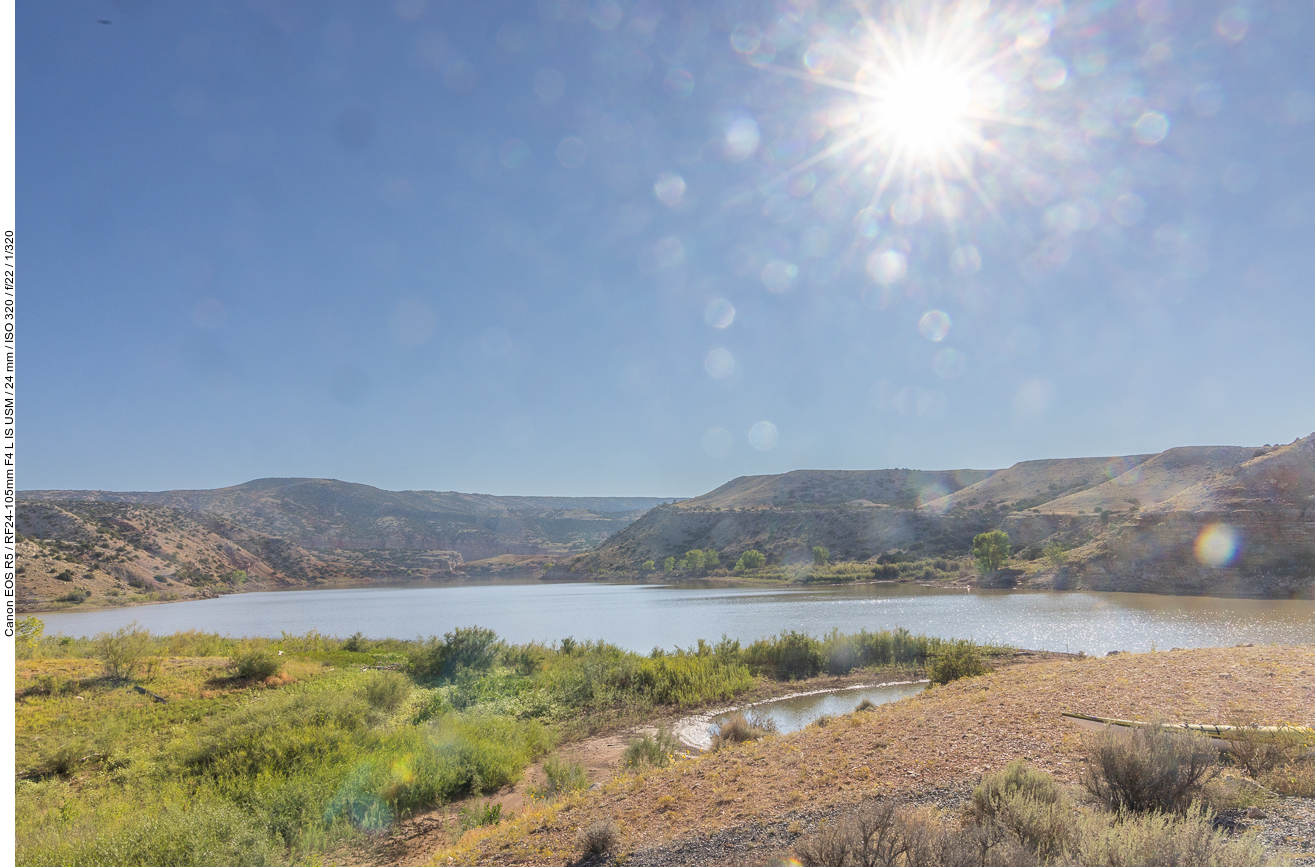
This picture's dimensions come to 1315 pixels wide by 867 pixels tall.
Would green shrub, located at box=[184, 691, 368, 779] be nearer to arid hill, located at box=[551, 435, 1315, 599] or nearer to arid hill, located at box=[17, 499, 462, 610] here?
arid hill, located at box=[551, 435, 1315, 599]

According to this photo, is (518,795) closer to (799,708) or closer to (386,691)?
(386,691)

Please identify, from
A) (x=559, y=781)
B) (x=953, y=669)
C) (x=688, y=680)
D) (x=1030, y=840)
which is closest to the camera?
(x=1030, y=840)

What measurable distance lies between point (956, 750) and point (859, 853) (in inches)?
181

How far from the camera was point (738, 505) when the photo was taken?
134375 mm

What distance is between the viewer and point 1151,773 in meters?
4.95

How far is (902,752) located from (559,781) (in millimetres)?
5615

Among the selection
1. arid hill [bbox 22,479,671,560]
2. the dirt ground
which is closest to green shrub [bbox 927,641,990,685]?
the dirt ground

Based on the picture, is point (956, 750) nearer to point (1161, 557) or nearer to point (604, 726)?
point (604, 726)

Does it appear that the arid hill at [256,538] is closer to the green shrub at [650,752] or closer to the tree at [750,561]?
the tree at [750,561]

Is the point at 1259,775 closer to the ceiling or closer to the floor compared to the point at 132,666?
closer to the ceiling

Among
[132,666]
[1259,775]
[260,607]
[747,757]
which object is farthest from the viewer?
[260,607]

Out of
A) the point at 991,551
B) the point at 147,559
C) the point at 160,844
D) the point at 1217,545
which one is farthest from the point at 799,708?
the point at 147,559

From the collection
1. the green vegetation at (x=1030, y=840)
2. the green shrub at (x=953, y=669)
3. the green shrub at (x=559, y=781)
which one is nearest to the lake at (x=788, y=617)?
the green shrub at (x=953, y=669)

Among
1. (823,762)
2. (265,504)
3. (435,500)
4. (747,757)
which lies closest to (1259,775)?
(823,762)
